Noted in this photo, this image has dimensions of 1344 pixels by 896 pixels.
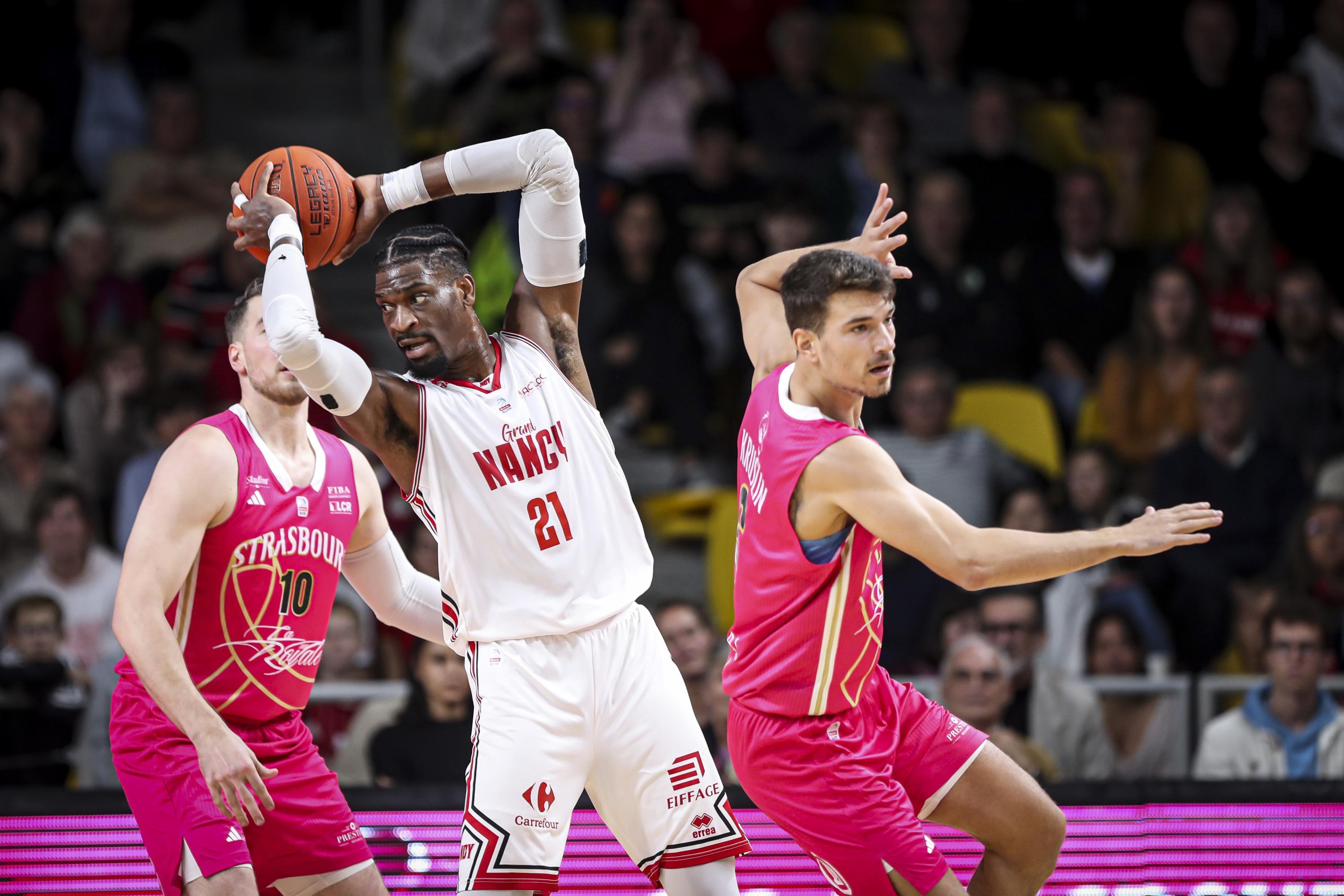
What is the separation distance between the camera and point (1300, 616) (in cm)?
688

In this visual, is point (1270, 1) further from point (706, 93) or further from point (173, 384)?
point (173, 384)

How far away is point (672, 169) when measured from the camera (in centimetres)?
1012

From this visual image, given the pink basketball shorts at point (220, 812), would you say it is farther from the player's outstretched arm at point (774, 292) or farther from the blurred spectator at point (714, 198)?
the blurred spectator at point (714, 198)

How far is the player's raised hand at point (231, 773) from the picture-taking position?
409cm

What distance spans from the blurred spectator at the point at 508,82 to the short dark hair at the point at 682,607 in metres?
3.81

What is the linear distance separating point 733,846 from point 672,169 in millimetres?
6459

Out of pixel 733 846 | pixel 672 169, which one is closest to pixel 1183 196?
pixel 672 169

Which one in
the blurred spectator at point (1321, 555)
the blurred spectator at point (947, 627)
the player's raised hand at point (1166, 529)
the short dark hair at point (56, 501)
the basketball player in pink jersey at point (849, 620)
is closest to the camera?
the player's raised hand at point (1166, 529)

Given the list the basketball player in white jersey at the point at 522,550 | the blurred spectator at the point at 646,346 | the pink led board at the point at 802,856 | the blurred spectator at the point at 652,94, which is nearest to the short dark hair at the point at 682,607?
the pink led board at the point at 802,856

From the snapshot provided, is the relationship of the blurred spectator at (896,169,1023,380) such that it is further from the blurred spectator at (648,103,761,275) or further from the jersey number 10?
the jersey number 10

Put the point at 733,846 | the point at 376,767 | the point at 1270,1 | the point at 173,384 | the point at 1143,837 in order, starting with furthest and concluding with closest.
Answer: the point at 1270,1, the point at 173,384, the point at 376,767, the point at 1143,837, the point at 733,846

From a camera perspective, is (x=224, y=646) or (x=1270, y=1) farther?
(x=1270, y=1)

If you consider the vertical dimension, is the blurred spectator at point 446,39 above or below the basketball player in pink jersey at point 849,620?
above

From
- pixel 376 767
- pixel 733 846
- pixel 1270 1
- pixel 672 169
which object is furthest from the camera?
pixel 1270 1
